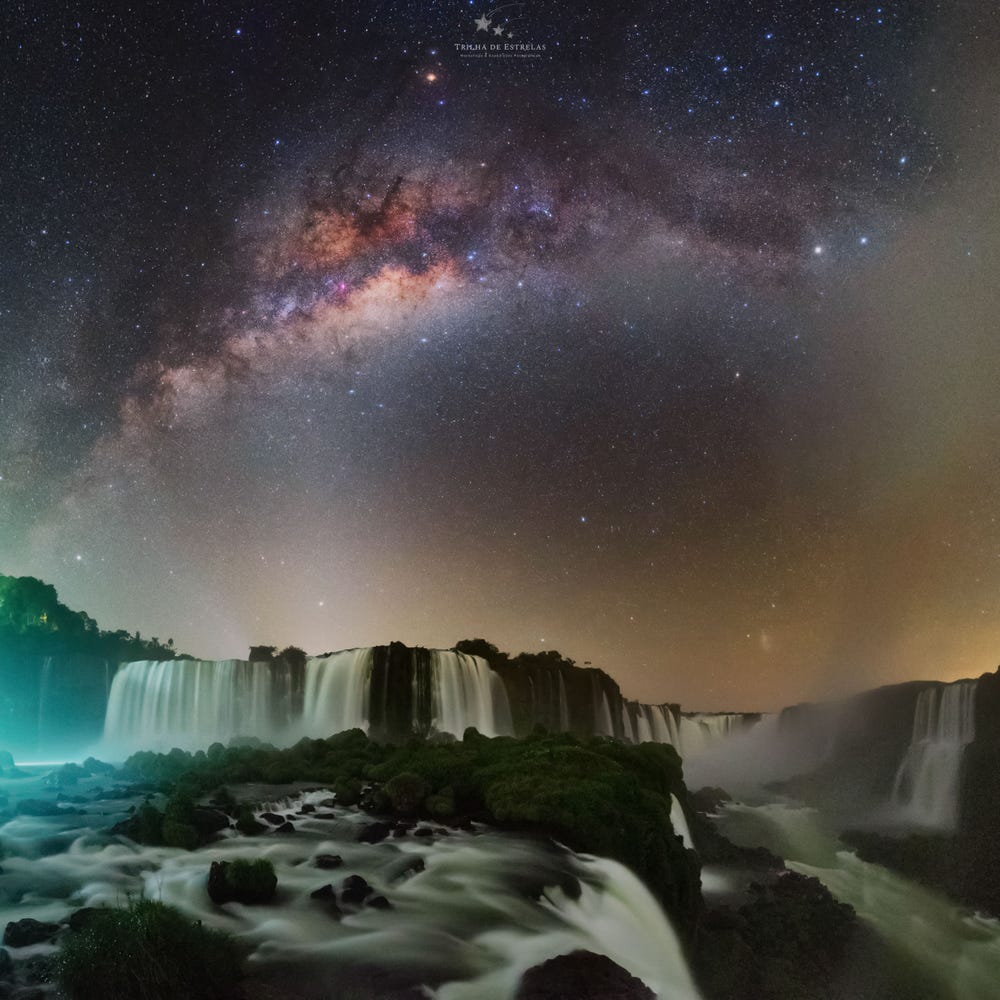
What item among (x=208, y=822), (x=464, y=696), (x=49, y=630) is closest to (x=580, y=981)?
(x=208, y=822)

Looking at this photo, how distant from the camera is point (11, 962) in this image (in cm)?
922

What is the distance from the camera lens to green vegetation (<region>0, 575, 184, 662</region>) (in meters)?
51.4

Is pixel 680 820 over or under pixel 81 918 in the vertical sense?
under

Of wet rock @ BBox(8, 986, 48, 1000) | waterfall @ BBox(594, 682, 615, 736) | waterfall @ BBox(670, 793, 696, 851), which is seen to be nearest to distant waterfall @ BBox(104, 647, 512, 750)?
waterfall @ BBox(594, 682, 615, 736)

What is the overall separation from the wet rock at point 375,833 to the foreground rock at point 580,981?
7.20 metres

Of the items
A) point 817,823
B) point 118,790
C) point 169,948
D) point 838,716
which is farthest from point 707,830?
point 838,716

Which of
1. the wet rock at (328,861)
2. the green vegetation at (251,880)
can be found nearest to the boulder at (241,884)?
the green vegetation at (251,880)

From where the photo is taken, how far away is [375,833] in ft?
51.8

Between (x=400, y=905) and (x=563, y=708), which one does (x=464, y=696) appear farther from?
(x=400, y=905)

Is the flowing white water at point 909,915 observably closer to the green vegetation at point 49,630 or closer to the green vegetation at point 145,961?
the green vegetation at point 145,961

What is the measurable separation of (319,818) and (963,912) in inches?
846

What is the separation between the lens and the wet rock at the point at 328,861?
13.6 metres

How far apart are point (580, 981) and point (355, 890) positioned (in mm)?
4511

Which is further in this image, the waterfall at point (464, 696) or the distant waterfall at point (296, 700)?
the waterfall at point (464, 696)
